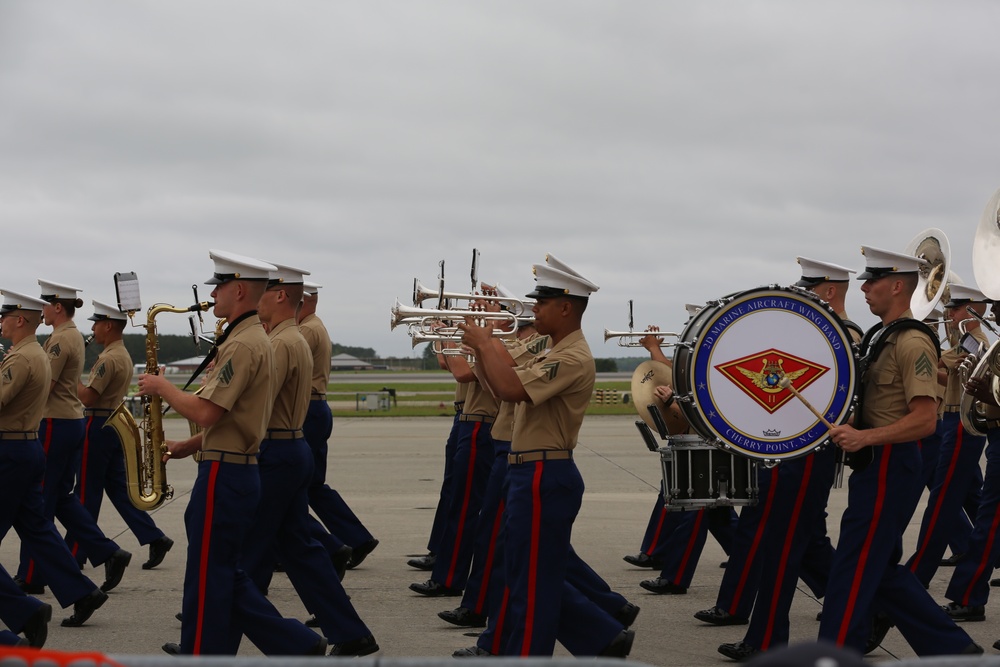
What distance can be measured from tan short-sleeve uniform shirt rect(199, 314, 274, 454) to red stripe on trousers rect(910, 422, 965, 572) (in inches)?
173

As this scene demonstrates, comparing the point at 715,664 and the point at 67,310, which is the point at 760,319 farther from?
the point at 67,310

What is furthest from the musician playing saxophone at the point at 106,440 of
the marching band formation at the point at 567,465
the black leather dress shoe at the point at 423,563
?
the black leather dress shoe at the point at 423,563

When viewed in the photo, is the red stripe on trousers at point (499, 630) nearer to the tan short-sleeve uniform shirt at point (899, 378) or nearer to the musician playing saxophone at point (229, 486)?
the musician playing saxophone at point (229, 486)

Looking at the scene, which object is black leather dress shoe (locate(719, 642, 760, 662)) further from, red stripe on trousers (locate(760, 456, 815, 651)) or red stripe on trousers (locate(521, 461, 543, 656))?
red stripe on trousers (locate(521, 461, 543, 656))

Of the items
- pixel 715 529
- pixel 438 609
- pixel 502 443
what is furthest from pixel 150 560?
pixel 715 529

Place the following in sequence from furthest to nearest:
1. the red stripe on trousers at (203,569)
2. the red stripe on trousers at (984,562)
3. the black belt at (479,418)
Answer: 1. the black belt at (479,418)
2. the red stripe on trousers at (984,562)
3. the red stripe on trousers at (203,569)

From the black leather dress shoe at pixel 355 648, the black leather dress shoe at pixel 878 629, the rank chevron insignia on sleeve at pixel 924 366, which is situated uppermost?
the rank chevron insignia on sleeve at pixel 924 366

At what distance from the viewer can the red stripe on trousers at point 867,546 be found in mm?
5227

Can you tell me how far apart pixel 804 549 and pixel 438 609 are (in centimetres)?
241

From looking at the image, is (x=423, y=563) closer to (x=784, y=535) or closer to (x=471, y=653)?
(x=471, y=653)

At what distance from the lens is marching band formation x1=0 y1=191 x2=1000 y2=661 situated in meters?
5.19

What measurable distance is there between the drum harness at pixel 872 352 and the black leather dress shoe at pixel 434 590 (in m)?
3.22

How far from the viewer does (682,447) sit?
5910 millimetres

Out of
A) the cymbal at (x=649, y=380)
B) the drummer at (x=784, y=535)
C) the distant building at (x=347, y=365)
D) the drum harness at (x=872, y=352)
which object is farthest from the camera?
the distant building at (x=347, y=365)
